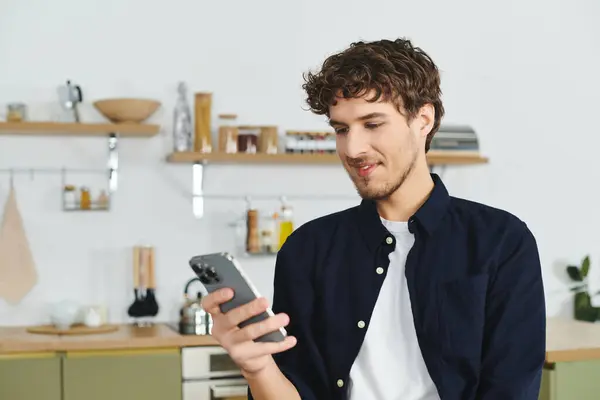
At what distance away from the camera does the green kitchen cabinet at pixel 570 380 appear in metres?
3.32

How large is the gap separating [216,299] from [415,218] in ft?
1.39

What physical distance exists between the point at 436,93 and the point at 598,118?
310 centimetres

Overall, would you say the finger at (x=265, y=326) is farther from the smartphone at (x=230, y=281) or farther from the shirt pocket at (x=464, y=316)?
the shirt pocket at (x=464, y=316)

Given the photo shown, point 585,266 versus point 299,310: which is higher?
point 299,310

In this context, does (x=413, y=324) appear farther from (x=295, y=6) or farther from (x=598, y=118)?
(x=598, y=118)

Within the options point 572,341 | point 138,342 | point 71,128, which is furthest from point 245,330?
point 71,128

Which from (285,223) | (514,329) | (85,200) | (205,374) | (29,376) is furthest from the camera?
(285,223)

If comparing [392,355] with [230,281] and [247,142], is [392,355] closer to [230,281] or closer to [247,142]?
[230,281]

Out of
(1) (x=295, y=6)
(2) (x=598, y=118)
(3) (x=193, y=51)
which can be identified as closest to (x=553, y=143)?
(2) (x=598, y=118)

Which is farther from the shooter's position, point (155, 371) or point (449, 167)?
point (449, 167)

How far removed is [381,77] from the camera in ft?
5.10

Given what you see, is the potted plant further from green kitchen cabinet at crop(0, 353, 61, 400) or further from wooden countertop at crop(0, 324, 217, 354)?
green kitchen cabinet at crop(0, 353, 61, 400)

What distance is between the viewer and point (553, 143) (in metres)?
4.45

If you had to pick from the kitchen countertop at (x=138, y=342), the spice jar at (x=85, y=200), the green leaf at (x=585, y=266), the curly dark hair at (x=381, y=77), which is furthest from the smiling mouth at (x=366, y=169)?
the green leaf at (x=585, y=266)
